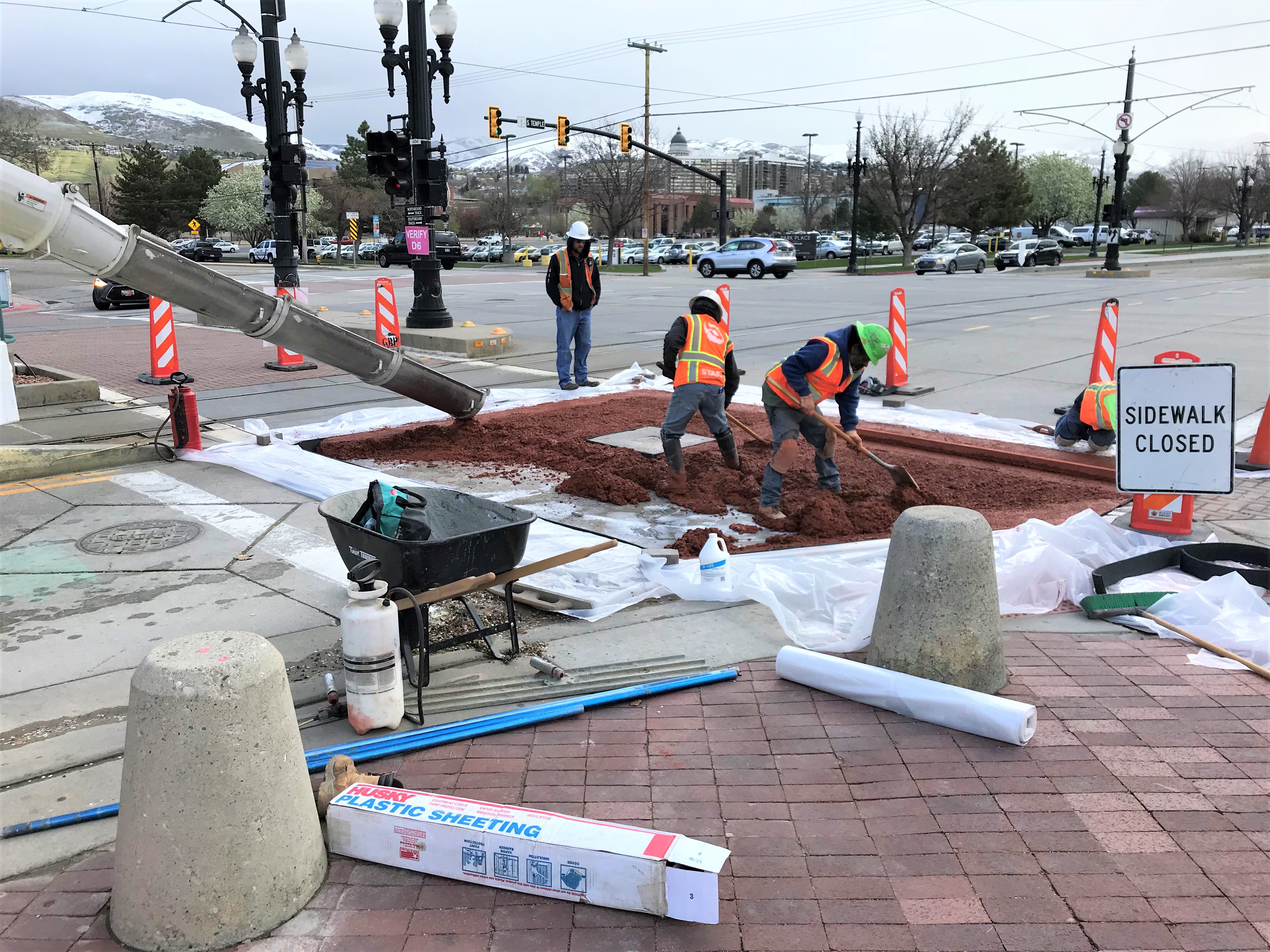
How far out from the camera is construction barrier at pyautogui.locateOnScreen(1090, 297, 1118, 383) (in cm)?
1036

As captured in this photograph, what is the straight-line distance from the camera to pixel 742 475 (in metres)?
7.98

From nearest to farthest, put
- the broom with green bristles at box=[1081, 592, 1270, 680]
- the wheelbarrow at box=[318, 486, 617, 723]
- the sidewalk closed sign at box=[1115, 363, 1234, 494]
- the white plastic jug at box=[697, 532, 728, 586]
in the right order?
1. the wheelbarrow at box=[318, 486, 617, 723]
2. the broom with green bristles at box=[1081, 592, 1270, 680]
3. the white plastic jug at box=[697, 532, 728, 586]
4. the sidewalk closed sign at box=[1115, 363, 1234, 494]

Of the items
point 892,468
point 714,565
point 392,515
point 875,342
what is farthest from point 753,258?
point 392,515

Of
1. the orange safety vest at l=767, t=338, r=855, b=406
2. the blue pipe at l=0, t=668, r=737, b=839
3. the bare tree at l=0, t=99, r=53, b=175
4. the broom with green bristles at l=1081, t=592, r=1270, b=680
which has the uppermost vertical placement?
the bare tree at l=0, t=99, r=53, b=175

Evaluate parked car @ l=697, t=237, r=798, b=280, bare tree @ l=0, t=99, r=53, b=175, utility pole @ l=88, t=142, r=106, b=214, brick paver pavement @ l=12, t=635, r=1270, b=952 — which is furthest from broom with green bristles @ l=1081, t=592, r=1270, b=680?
utility pole @ l=88, t=142, r=106, b=214

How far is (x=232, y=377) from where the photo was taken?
1346cm

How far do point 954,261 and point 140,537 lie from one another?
44097 mm

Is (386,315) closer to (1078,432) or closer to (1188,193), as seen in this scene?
(1078,432)

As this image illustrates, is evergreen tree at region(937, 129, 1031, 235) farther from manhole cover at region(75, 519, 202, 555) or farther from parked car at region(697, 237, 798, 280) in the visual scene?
manhole cover at region(75, 519, 202, 555)

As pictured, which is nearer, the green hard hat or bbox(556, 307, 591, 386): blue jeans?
the green hard hat

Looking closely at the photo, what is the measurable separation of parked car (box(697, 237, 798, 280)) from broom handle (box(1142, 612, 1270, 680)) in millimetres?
33427

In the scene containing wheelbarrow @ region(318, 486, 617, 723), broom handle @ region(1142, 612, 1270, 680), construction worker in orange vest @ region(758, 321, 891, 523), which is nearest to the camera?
wheelbarrow @ region(318, 486, 617, 723)

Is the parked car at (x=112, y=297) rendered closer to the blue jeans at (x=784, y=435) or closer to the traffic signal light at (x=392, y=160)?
the traffic signal light at (x=392, y=160)

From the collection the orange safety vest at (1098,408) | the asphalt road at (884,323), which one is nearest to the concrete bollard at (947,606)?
the orange safety vest at (1098,408)
